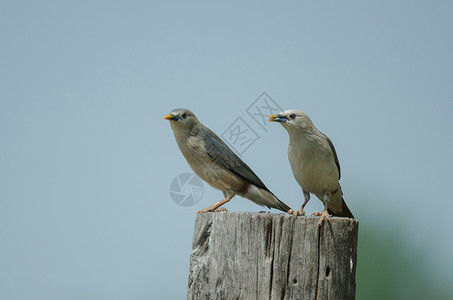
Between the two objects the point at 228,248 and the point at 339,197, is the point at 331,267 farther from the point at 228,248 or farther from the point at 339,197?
the point at 339,197

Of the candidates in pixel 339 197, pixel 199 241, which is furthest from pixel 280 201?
pixel 199 241

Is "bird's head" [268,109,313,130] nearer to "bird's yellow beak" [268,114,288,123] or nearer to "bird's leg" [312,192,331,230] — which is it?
"bird's yellow beak" [268,114,288,123]

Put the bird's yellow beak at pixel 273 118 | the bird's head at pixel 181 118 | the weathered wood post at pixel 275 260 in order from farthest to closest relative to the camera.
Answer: the bird's head at pixel 181 118 < the bird's yellow beak at pixel 273 118 < the weathered wood post at pixel 275 260

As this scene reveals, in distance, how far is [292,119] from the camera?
481 centimetres

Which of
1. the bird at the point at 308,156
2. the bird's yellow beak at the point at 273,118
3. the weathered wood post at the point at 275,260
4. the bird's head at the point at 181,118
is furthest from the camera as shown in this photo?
the bird's head at the point at 181,118

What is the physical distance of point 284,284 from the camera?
135 inches

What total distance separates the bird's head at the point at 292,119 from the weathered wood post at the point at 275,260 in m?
1.42

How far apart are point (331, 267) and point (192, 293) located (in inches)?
45.0

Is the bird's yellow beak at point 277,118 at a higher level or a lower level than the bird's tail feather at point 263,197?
higher

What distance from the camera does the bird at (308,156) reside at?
190 inches

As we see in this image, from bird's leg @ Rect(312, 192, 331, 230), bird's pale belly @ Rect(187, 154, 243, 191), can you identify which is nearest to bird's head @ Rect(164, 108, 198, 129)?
bird's pale belly @ Rect(187, 154, 243, 191)

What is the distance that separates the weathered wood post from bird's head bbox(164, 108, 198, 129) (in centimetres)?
201

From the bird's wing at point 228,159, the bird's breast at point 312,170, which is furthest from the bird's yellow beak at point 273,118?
the bird's wing at point 228,159

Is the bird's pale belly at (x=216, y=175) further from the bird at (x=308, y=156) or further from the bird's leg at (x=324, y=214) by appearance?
the bird's leg at (x=324, y=214)
